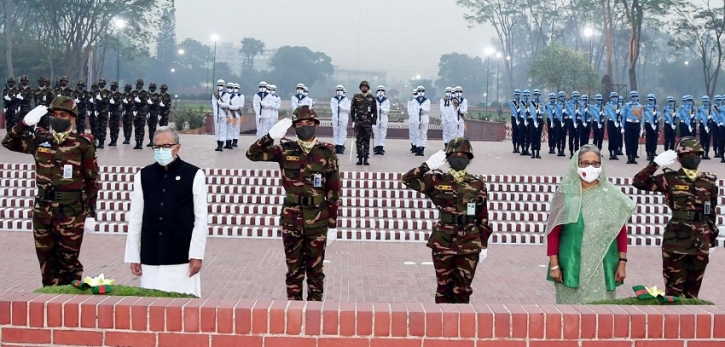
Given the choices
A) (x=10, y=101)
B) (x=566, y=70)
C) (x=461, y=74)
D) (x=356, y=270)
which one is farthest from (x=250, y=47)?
(x=356, y=270)

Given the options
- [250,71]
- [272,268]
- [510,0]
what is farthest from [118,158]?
[250,71]

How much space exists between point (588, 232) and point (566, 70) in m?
45.8

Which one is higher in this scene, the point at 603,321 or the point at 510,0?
the point at 510,0

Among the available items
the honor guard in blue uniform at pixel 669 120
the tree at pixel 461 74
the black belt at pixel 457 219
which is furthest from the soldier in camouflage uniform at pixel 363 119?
the tree at pixel 461 74

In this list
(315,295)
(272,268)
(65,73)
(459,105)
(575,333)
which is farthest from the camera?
(65,73)

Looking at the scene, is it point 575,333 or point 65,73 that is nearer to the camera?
point 575,333

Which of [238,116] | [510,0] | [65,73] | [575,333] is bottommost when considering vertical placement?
[575,333]

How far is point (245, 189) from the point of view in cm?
1321

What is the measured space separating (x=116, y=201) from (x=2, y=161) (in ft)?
12.3

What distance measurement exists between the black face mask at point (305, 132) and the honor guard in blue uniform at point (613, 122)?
13.7 metres

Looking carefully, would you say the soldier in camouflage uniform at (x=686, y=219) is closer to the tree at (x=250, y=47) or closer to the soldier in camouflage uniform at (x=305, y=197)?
the soldier in camouflage uniform at (x=305, y=197)

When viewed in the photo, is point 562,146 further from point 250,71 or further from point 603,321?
point 250,71

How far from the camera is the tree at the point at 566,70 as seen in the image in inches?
1905

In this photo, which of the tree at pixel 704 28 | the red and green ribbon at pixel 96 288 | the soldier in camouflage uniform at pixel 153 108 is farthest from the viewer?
the tree at pixel 704 28
